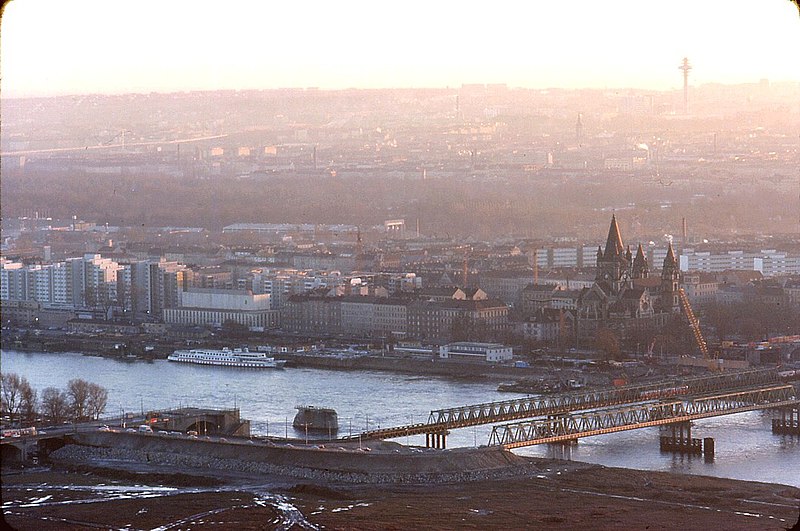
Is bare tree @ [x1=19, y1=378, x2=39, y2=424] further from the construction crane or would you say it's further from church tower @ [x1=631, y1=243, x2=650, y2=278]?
church tower @ [x1=631, y1=243, x2=650, y2=278]

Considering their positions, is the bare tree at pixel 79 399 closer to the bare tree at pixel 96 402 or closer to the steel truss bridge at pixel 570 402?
the bare tree at pixel 96 402

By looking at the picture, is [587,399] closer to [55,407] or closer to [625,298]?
[55,407]

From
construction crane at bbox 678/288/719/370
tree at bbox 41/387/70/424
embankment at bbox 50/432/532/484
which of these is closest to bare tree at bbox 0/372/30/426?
tree at bbox 41/387/70/424

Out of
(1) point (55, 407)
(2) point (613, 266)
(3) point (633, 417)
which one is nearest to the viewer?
(3) point (633, 417)

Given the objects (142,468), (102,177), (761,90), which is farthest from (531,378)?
(102,177)

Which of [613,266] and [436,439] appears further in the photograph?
[613,266]

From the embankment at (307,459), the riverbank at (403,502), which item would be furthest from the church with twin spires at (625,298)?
the riverbank at (403,502)

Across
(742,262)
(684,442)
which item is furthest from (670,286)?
(684,442)
